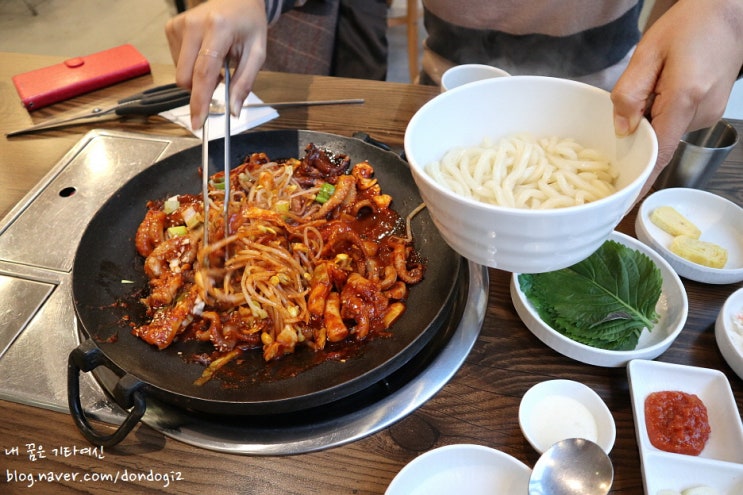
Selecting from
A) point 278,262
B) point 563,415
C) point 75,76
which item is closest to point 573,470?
point 563,415

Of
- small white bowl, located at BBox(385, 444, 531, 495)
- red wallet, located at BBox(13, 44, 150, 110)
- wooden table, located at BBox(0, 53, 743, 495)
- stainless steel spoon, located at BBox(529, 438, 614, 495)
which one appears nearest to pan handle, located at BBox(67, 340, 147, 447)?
wooden table, located at BBox(0, 53, 743, 495)

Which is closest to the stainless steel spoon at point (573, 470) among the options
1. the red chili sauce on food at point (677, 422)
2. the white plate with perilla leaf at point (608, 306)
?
the red chili sauce on food at point (677, 422)

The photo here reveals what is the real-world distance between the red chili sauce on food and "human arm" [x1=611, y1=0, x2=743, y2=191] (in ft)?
1.76

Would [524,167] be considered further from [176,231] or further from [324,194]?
[176,231]

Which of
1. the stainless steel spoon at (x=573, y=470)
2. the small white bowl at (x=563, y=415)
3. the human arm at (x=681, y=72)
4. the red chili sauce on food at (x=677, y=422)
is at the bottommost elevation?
the small white bowl at (x=563, y=415)

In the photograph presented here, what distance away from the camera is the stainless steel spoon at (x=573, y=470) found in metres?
1.03

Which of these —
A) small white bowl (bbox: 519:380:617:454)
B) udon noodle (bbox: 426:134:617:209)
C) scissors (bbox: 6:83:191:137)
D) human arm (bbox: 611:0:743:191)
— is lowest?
small white bowl (bbox: 519:380:617:454)

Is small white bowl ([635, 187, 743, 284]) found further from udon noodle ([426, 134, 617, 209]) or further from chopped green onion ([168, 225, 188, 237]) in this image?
chopped green onion ([168, 225, 188, 237])

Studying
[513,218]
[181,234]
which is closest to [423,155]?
[513,218]

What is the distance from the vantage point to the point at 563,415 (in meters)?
1.22

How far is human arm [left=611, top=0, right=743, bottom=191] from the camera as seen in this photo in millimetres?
1046

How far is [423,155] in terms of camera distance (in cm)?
106

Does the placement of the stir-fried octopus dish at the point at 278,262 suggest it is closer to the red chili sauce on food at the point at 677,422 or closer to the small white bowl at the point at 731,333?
the red chili sauce on food at the point at 677,422

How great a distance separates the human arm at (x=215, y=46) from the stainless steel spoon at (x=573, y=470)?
1.32 meters
